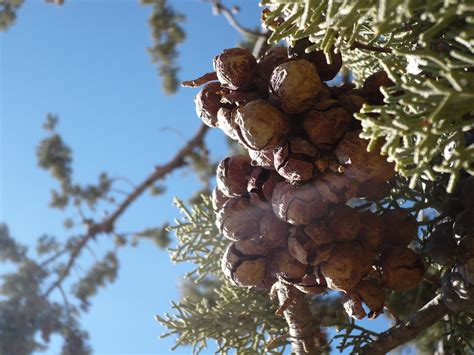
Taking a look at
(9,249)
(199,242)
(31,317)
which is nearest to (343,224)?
(199,242)

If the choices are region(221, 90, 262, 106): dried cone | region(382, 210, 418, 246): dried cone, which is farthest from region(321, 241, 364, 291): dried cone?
region(221, 90, 262, 106): dried cone

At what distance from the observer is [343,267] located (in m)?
1.13

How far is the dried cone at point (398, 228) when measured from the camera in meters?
1.25

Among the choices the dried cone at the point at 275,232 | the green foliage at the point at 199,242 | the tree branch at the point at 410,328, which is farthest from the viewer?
the green foliage at the point at 199,242

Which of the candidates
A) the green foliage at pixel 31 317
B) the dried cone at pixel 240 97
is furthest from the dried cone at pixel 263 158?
the green foliage at pixel 31 317

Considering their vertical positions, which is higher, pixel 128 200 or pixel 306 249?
pixel 128 200

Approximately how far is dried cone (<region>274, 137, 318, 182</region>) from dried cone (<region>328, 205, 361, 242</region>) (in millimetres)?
110

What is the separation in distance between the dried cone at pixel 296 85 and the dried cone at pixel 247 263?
305 mm

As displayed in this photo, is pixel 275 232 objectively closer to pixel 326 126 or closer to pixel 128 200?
pixel 326 126

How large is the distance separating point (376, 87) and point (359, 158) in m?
0.17

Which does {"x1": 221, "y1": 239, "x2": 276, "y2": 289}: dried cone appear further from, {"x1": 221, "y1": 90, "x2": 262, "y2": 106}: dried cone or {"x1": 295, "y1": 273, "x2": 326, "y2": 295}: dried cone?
{"x1": 221, "y1": 90, "x2": 262, "y2": 106}: dried cone

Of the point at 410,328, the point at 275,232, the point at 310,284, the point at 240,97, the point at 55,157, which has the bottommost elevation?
the point at 410,328

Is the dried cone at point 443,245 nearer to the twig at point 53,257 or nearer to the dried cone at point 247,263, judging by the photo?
the dried cone at point 247,263

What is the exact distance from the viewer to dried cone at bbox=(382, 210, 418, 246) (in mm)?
1250
